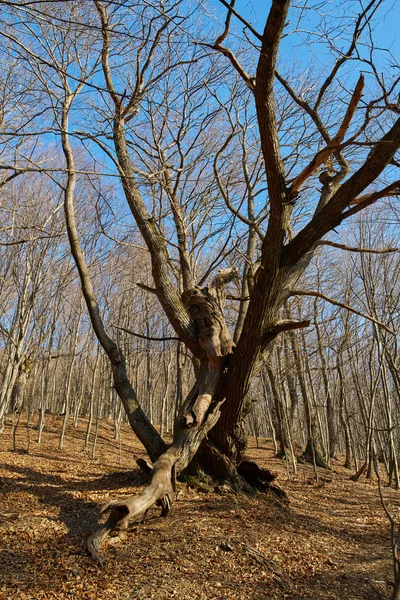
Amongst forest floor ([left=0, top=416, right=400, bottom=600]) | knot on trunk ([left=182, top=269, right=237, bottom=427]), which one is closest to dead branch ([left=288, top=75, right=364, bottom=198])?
knot on trunk ([left=182, top=269, right=237, bottom=427])

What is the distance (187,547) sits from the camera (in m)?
3.57

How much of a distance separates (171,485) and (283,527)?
1602 millimetres

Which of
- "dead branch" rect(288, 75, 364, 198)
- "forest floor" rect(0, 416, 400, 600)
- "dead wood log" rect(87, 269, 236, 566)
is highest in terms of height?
"dead branch" rect(288, 75, 364, 198)

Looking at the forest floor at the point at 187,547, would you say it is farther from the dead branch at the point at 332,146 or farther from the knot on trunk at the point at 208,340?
the dead branch at the point at 332,146

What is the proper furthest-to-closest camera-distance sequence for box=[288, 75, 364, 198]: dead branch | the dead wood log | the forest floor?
box=[288, 75, 364, 198]: dead branch → the dead wood log → the forest floor

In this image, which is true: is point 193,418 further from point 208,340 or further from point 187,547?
point 187,547

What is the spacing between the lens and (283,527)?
14.7 feet

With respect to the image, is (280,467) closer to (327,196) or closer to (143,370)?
(327,196)

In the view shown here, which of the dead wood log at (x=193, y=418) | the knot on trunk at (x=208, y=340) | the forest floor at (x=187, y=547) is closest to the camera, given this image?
the forest floor at (x=187, y=547)

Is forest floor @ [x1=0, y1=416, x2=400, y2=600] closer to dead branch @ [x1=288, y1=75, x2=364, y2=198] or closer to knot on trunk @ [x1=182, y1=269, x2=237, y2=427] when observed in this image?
knot on trunk @ [x1=182, y1=269, x2=237, y2=427]

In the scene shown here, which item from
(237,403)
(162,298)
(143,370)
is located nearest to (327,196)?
(162,298)

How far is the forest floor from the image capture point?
2975 millimetres

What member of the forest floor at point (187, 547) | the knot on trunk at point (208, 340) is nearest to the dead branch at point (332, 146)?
the knot on trunk at point (208, 340)

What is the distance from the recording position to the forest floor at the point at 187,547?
2975 millimetres
